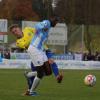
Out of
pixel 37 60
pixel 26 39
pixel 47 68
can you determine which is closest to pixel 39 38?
pixel 26 39

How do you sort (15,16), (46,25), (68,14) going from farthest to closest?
(15,16), (68,14), (46,25)

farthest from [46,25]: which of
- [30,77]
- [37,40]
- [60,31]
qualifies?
[60,31]

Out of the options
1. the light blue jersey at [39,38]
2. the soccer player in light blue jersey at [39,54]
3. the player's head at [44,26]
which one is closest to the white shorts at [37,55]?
the soccer player in light blue jersey at [39,54]

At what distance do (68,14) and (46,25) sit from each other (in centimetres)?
5543

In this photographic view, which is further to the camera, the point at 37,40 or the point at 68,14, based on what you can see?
the point at 68,14

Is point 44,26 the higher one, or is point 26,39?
point 44,26

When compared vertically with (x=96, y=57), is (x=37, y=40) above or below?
above

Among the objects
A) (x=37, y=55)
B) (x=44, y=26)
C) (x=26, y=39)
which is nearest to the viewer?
(x=44, y=26)

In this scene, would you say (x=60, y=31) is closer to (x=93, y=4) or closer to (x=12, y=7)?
(x=93, y=4)

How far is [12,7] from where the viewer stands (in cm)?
7712

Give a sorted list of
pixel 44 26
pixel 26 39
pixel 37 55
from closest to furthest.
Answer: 1. pixel 44 26
2. pixel 37 55
3. pixel 26 39

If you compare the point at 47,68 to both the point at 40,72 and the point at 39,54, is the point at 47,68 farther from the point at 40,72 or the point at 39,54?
the point at 39,54

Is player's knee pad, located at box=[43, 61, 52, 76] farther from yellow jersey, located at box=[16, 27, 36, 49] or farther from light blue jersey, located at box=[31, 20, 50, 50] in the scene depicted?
yellow jersey, located at box=[16, 27, 36, 49]

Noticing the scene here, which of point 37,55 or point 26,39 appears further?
point 26,39
